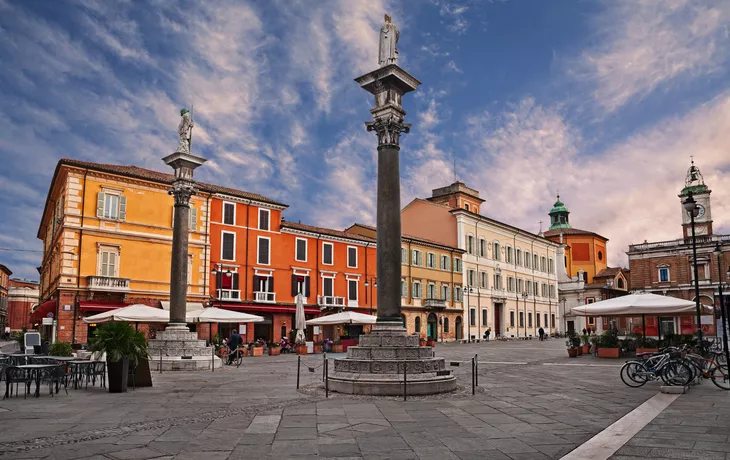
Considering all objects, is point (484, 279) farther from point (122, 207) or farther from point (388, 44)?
point (388, 44)

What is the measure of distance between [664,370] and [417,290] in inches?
1453

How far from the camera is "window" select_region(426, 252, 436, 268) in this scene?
169 ft

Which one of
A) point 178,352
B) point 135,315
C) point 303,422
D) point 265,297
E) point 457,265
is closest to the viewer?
point 303,422

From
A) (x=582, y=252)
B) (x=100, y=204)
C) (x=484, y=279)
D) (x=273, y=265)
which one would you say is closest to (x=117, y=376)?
(x=100, y=204)

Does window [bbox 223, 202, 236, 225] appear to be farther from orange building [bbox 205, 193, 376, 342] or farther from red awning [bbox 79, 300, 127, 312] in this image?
red awning [bbox 79, 300, 127, 312]

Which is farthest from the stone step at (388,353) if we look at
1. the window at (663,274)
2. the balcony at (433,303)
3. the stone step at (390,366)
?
the window at (663,274)

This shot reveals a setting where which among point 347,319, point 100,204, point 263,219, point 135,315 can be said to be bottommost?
point 347,319

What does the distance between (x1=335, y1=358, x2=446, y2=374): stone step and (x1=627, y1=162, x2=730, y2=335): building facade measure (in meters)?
56.1

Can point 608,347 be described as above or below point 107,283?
below

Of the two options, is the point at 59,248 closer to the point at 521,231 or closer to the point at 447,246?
the point at 447,246

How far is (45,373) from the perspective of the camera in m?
13.4

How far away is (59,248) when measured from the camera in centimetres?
3297

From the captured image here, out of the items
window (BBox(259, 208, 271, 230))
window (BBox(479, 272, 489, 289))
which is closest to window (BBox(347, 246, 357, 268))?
window (BBox(259, 208, 271, 230))

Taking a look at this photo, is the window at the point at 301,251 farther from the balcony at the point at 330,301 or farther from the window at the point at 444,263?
the window at the point at 444,263
